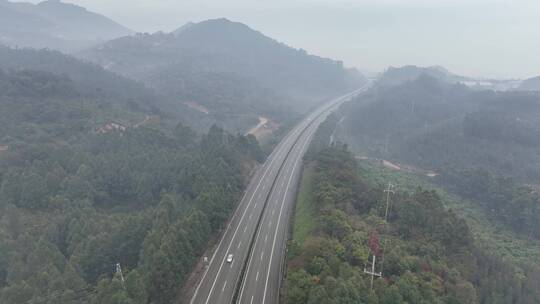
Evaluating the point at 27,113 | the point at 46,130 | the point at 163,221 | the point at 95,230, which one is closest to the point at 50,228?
the point at 95,230

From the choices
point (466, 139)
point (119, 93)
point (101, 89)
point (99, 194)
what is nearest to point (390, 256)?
point (99, 194)

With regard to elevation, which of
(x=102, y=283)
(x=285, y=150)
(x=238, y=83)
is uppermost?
(x=238, y=83)

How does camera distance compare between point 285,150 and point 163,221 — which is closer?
point 163,221

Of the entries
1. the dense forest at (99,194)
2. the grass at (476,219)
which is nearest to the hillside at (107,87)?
the dense forest at (99,194)

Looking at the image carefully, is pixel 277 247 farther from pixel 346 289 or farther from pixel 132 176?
pixel 132 176

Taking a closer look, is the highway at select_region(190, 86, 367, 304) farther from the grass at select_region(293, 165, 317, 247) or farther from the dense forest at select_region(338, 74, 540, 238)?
the dense forest at select_region(338, 74, 540, 238)
